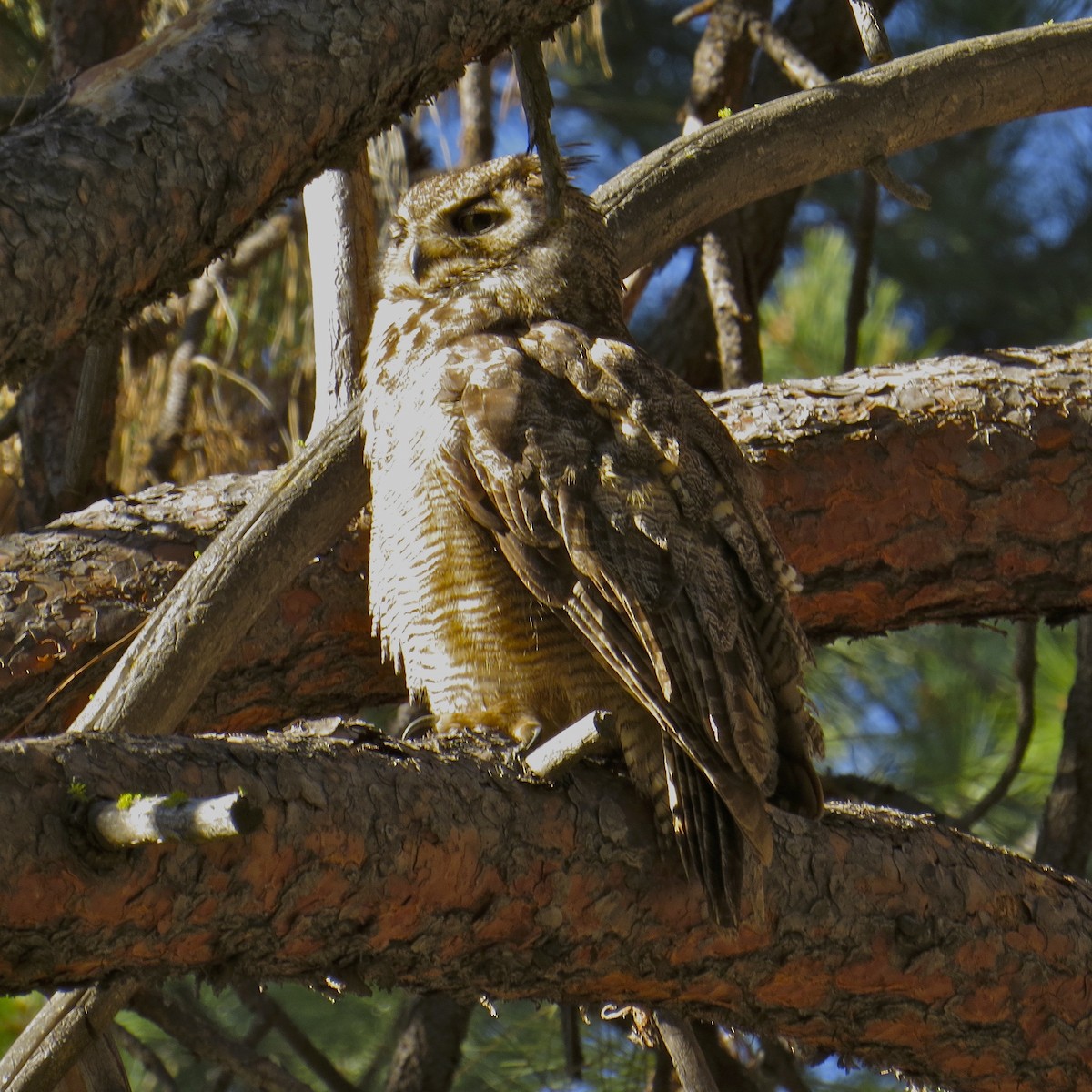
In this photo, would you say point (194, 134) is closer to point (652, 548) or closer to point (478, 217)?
point (652, 548)

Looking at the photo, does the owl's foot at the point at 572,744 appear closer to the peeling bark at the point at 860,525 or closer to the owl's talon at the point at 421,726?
the owl's talon at the point at 421,726

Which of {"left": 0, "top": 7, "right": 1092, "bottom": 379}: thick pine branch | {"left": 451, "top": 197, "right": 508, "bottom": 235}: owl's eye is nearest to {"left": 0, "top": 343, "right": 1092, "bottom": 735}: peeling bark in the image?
{"left": 451, "top": 197, "right": 508, "bottom": 235}: owl's eye

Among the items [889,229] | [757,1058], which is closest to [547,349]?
[757,1058]

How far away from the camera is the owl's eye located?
2727 mm

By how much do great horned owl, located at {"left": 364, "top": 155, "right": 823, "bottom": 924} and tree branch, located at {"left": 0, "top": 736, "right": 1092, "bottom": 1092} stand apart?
11 cm

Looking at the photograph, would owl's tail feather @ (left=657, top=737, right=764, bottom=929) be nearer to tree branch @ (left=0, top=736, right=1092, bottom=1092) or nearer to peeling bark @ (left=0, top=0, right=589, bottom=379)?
tree branch @ (left=0, top=736, right=1092, bottom=1092)

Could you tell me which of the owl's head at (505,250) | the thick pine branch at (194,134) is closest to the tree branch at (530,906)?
the thick pine branch at (194,134)

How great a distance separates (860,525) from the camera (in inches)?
110

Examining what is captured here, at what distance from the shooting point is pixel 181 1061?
464cm

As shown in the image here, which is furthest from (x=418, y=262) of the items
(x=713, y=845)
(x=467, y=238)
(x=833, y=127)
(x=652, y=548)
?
(x=713, y=845)

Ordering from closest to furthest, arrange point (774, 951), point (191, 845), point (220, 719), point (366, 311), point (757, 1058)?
point (191, 845)
point (774, 951)
point (220, 719)
point (366, 311)
point (757, 1058)

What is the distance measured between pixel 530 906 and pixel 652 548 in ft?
1.85

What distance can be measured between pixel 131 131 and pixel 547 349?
1090mm

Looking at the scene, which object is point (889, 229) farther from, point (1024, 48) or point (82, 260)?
point (82, 260)
